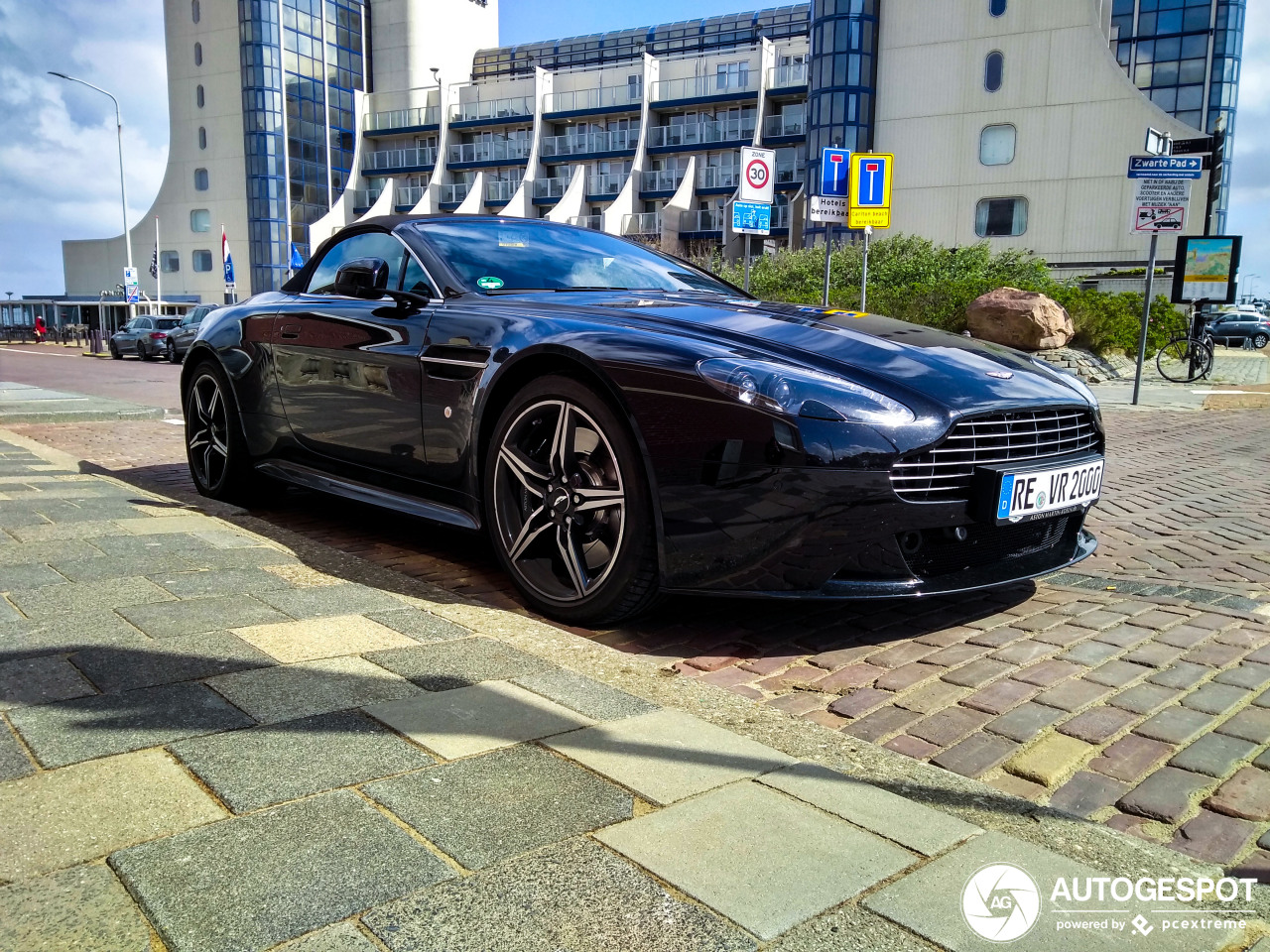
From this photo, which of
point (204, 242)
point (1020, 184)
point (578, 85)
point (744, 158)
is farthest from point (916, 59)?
point (204, 242)

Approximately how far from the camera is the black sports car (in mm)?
2824

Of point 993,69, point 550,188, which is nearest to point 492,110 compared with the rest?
point 550,188

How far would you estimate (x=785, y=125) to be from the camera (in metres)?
47.0

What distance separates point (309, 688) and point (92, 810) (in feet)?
2.19

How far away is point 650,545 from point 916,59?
1712 inches

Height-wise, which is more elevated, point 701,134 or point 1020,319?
point 701,134

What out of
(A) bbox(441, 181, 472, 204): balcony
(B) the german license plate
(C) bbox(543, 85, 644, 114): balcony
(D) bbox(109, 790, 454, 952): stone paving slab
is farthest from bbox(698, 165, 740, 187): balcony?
(D) bbox(109, 790, 454, 952): stone paving slab

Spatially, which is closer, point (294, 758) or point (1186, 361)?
point (294, 758)

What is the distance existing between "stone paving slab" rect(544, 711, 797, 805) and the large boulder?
16.7 meters

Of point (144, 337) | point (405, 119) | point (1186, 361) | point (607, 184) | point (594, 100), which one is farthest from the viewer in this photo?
point (405, 119)

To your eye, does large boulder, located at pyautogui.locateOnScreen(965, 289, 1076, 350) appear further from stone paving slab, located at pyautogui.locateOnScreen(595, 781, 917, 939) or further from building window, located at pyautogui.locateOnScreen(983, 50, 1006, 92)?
building window, located at pyautogui.locateOnScreen(983, 50, 1006, 92)

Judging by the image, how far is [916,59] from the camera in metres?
41.4

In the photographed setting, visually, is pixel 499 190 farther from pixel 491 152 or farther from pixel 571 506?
pixel 571 506

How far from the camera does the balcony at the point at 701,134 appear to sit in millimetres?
48469
